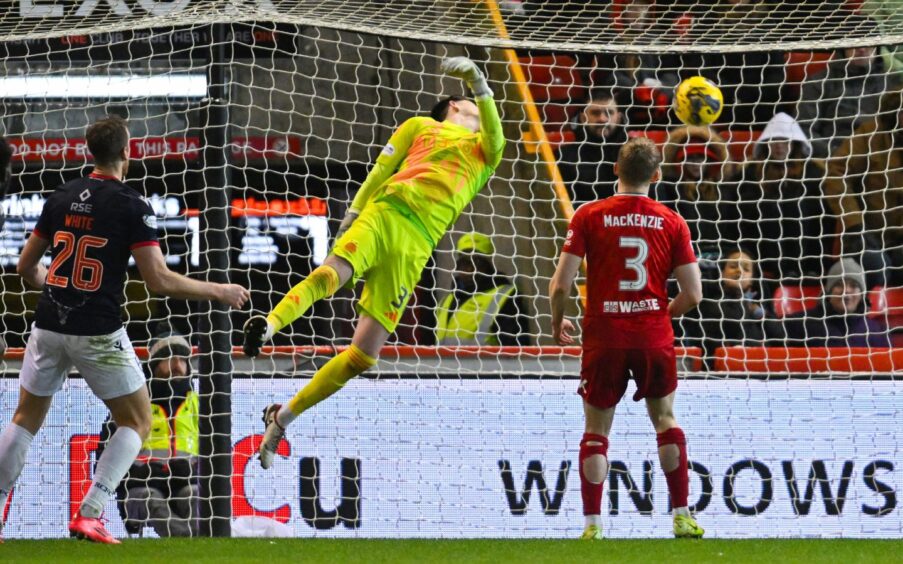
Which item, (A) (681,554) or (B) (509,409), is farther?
(B) (509,409)

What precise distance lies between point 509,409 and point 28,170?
4.50 m

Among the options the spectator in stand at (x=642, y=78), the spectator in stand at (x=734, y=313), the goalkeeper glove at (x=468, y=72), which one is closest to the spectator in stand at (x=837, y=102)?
the spectator in stand at (x=642, y=78)

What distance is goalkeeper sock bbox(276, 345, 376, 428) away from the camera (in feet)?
20.8

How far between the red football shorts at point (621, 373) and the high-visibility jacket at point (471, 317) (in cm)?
275

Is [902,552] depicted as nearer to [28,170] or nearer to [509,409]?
[509,409]

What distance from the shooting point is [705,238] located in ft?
30.8

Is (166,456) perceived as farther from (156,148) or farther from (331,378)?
(156,148)

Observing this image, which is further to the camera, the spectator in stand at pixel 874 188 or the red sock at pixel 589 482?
the spectator in stand at pixel 874 188

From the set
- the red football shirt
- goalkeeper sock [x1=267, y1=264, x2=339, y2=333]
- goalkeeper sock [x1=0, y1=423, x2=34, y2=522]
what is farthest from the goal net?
the red football shirt

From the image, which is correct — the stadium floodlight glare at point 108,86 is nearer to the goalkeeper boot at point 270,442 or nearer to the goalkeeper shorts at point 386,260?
the goalkeeper shorts at point 386,260

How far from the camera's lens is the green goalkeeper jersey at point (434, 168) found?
654cm

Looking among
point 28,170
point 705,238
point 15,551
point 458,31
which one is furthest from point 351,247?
point 28,170

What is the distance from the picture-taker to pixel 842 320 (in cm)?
874

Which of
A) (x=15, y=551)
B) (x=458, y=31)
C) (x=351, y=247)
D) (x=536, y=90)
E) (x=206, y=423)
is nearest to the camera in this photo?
(x=15, y=551)
